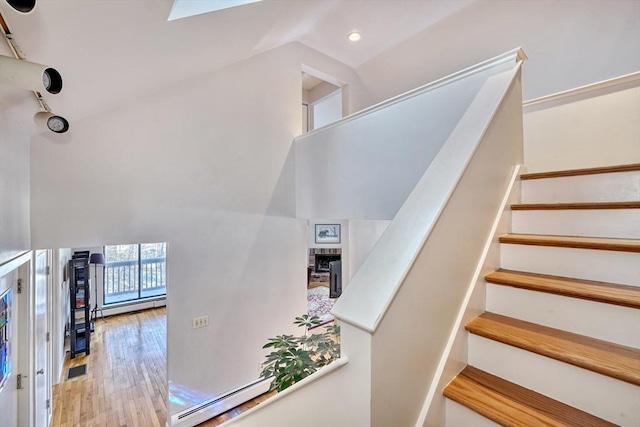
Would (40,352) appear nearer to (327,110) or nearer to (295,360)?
(295,360)

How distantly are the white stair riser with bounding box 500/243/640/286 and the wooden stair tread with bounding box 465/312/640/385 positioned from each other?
1.05 ft

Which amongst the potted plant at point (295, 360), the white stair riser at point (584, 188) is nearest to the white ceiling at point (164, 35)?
the potted plant at point (295, 360)

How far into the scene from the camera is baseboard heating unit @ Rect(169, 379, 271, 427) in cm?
281

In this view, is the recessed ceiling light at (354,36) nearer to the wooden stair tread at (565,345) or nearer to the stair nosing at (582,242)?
the stair nosing at (582,242)

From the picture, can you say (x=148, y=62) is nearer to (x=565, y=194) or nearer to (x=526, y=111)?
(x=565, y=194)

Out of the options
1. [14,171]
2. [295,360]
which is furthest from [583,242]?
[14,171]

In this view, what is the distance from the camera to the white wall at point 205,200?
→ 238cm

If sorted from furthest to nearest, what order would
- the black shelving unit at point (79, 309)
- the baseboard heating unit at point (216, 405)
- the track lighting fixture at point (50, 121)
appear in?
the black shelving unit at point (79, 309), the baseboard heating unit at point (216, 405), the track lighting fixture at point (50, 121)

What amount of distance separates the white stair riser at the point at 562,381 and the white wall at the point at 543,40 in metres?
3.39

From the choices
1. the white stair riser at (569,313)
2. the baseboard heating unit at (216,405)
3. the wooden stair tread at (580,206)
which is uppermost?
the wooden stair tread at (580,206)

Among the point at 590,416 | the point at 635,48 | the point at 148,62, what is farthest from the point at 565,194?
the point at 148,62

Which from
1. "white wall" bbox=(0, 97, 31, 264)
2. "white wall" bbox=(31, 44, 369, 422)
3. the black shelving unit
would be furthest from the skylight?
the black shelving unit

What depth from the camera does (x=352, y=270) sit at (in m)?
4.27

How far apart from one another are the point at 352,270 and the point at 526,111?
2932mm
